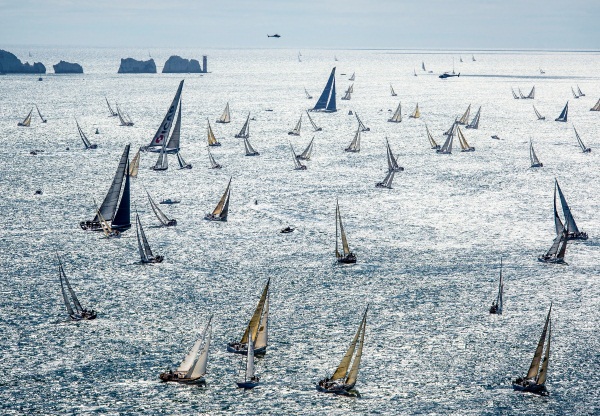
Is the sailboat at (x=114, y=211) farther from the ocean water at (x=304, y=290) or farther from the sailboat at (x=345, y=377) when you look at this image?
the sailboat at (x=345, y=377)

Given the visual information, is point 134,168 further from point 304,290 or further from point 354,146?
point 304,290

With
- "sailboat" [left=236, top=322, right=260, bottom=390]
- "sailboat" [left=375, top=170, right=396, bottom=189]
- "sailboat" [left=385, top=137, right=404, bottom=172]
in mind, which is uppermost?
"sailboat" [left=385, top=137, right=404, bottom=172]

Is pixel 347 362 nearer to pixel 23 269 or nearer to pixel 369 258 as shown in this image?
pixel 369 258

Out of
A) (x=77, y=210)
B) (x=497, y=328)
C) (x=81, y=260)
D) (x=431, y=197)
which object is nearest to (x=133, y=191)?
(x=77, y=210)

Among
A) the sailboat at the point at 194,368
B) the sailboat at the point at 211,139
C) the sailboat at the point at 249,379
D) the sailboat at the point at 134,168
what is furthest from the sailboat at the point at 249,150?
the sailboat at the point at 249,379

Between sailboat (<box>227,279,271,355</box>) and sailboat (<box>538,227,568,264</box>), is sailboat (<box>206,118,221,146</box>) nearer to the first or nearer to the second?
sailboat (<box>538,227,568,264</box>)

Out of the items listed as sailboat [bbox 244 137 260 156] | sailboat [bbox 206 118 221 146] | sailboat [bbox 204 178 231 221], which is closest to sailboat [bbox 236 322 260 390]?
sailboat [bbox 204 178 231 221]
